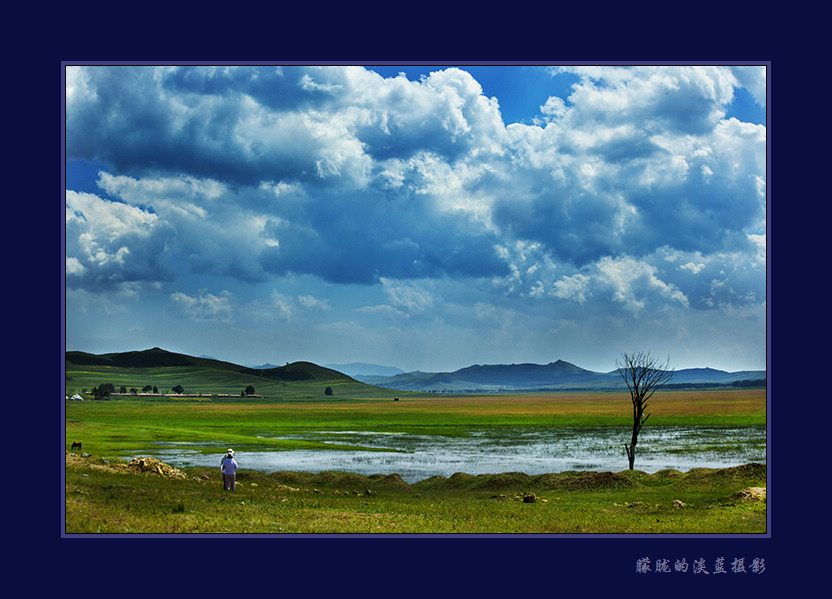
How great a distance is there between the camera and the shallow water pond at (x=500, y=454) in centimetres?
3834

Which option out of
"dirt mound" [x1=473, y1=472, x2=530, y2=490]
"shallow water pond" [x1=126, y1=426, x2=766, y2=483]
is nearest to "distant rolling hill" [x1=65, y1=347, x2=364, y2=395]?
Result: "shallow water pond" [x1=126, y1=426, x2=766, y2=483]

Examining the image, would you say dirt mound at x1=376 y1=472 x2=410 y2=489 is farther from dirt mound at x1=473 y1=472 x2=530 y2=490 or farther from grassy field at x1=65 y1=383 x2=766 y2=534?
dirt mound at x1=473 y1=472 x2=530 y2=490

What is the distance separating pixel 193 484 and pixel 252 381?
159828 mm

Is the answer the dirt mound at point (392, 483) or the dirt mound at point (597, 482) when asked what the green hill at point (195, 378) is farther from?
the dirt mound at point (597, 482)

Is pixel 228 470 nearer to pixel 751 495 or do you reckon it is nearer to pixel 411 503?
pixel 411 503

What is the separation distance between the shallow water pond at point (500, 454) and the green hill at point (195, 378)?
185 ft

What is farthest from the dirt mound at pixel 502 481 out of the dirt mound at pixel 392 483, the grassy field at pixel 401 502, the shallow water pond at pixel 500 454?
the shallow water pond at pixel 500 454

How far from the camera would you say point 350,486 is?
3008cm

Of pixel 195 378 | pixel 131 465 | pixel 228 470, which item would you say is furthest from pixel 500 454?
pixel 195 378

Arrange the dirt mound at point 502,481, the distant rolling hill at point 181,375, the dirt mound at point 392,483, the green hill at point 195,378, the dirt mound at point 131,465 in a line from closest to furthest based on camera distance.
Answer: the dirt mound at point 131,465
the dirt mound at point 502,481
the dirt mound at point 392,483
the distant rolling hill at point 181,375
the green hill at point 195,378

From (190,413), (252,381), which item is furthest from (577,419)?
(252,381)
